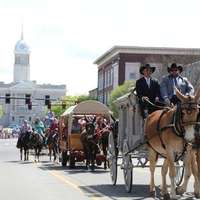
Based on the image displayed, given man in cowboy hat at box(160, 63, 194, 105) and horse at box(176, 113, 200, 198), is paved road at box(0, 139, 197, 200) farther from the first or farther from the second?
man in cowboy hat at box(160, 63, 194, 105)

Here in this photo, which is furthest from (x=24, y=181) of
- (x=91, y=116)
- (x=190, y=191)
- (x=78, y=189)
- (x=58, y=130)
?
(x=58, y=130)

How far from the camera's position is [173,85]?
1513 centimetres

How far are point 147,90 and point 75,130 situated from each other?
489 inches

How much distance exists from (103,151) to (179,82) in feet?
36.4

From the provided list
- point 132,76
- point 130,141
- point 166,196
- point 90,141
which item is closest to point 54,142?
point 90,141

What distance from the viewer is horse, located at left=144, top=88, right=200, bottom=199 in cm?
1317

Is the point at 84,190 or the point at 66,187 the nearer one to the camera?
the point at 84,190

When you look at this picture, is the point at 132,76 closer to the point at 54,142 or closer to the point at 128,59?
the point at 128,59

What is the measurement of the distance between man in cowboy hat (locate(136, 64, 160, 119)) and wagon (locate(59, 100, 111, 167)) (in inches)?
448

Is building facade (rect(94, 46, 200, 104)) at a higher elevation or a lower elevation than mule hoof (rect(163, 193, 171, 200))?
higher

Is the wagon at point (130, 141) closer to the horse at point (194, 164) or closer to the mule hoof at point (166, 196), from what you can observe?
the horse at point (194, 164)

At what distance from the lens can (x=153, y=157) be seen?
50.3ft

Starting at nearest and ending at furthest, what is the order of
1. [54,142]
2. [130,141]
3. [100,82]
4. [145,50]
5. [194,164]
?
[194,164], [130,141], [54,142], [145,50], [100,82]

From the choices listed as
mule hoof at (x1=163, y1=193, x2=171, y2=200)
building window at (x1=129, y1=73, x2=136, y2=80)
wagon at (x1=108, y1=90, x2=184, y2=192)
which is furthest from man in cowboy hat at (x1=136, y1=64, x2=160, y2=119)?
building window at (x1=129, y1=73, x2=136, y2=80)
